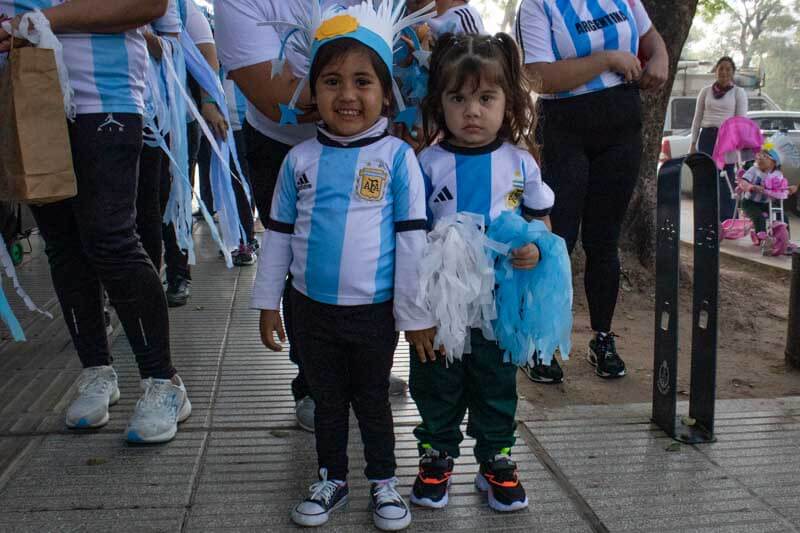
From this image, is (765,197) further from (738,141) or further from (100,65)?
(100,65)

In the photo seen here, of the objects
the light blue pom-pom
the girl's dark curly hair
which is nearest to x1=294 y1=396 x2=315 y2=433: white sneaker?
the light blue pom-pom

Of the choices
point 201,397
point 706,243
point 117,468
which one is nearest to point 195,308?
point 201,397

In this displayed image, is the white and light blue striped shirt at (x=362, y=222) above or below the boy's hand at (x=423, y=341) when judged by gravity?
above

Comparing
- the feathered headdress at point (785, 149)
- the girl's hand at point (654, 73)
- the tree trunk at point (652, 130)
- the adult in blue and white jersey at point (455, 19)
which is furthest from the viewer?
the feathered headdress at point (785, 149)

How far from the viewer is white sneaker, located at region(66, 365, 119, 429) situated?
295 centimetres

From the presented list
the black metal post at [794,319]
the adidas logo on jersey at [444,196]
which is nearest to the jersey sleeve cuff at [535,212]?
the adidas logo on jersey at [444,196]

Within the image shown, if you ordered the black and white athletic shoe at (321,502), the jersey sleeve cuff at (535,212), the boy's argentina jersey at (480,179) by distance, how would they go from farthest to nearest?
1. the jersey sleeve cuff at (535,212)
2. the boy's argentina jersey at (480,179)
3. the black and white athletic shoe at (321,502)

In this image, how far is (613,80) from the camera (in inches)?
139

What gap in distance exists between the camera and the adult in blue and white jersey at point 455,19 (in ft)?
8.82

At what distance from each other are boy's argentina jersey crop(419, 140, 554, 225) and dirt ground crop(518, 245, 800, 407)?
1273mm

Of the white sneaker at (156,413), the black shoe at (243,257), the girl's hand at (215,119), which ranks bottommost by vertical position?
the black shoe at (243,257)

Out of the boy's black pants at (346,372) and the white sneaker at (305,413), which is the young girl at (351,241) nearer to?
the boy's black pants at (346,372)

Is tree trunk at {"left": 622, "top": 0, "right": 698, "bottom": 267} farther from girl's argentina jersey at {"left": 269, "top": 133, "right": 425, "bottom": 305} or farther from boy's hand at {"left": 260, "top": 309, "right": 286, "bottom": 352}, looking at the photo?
boy's hand at {"left": 260, "top": 309, "right": 286, "bottom": 352}

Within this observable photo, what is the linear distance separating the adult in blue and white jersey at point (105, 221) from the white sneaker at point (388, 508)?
94 centimetres
